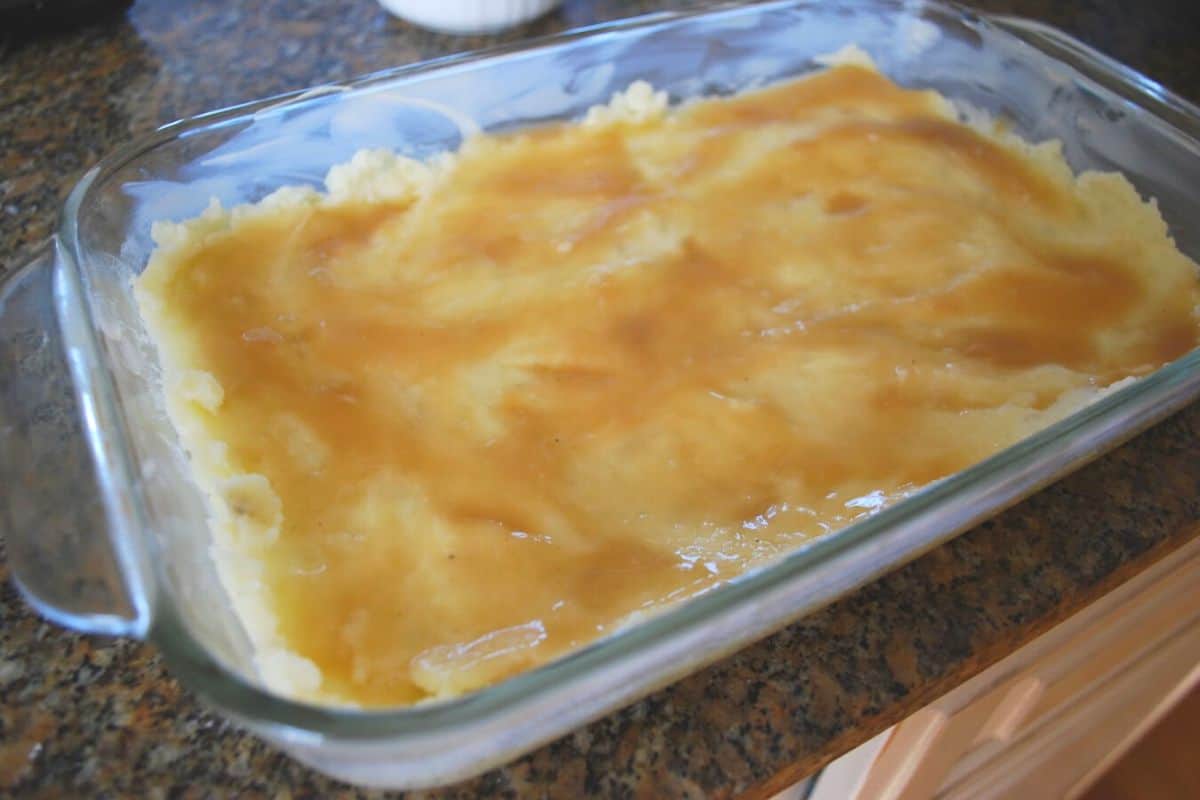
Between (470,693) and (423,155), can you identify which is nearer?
(470,693)

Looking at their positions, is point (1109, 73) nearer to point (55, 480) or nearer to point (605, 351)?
point (605, 351)

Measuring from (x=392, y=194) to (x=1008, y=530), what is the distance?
566 mm

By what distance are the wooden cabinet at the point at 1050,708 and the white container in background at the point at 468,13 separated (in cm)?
82

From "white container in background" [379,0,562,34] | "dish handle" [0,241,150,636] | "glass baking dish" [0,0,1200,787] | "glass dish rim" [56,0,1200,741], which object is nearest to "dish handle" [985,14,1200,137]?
"glass baking dish" [0,0,1200,787]

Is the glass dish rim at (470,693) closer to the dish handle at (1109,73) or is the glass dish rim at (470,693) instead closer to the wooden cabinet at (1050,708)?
the wooden cabinet at (1050,708)

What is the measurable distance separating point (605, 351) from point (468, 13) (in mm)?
521

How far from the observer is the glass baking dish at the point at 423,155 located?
0.48m

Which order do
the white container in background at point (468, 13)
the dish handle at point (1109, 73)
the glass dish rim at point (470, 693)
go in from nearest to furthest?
the glass dish rim at point (470, 693)
the dish handle at point (1109, 73)
the white container in background at point (468, 13)

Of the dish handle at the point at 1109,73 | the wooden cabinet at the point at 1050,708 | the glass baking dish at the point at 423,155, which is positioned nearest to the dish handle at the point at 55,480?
the glass baking dish at the point at 423,155

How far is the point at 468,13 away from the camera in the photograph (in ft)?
3.54

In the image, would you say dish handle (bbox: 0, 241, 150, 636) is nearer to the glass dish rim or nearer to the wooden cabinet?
the glass dish rim

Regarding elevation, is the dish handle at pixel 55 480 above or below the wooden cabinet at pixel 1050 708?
above

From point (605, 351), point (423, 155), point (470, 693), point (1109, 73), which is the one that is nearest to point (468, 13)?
point (423, 155)

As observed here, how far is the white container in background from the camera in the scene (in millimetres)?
1071
